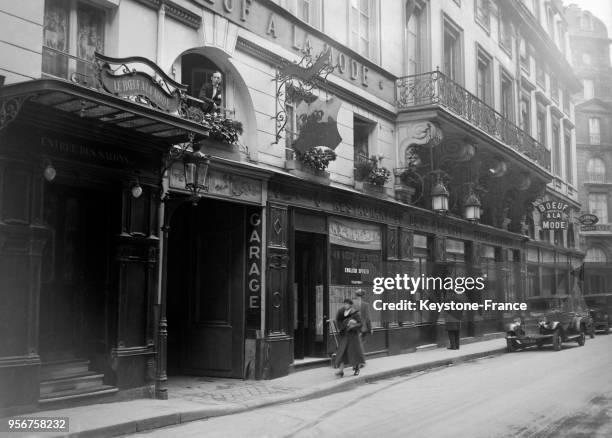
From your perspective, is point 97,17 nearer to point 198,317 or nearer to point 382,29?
point 198,317

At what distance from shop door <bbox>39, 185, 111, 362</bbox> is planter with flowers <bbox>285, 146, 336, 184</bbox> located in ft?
17.1

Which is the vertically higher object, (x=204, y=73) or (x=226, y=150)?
(x=204, y=73)

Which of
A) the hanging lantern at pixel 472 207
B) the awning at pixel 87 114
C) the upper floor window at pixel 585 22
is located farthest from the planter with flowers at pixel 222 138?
the upper floor window at pixel 585 22

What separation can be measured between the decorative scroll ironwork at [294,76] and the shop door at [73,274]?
4970 millimetres

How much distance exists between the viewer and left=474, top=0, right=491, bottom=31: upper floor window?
25.3 metres

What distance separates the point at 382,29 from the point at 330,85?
11.7 ft

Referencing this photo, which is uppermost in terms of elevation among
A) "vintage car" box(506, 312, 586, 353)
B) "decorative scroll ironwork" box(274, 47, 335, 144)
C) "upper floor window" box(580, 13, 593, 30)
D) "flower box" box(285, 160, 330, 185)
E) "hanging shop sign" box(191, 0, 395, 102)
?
"upper floor window" box(580, 13, 593, 30)

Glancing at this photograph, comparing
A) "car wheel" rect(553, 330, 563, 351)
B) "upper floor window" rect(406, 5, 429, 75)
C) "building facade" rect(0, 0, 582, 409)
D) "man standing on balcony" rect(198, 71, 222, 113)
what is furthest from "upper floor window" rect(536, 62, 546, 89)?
"man standing on balcony" rect(198, 71, 222, 113)

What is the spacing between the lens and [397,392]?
12031 mm

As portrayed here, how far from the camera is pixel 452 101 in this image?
20.4 metres

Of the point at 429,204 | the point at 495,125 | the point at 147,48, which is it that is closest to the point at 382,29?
the point at 429,204

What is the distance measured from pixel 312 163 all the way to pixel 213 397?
6.07 m

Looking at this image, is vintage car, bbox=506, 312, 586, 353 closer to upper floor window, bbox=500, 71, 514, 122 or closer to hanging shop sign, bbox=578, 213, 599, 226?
upper floor window, bbox=500, 71, 514, 122

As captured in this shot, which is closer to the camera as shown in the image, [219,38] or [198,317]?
[219,38]
